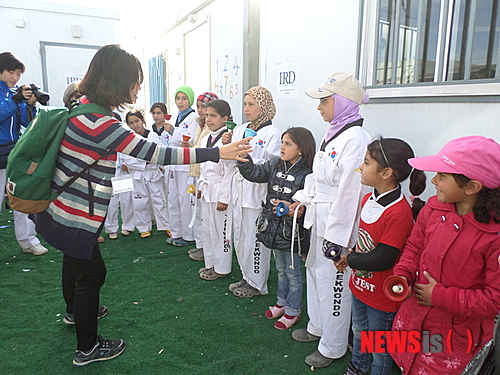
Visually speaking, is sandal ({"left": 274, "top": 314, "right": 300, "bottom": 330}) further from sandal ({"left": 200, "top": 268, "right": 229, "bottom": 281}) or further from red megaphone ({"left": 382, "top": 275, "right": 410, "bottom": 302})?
red megaphone ({"left": 382, "top": 275, "right": 410, "bottom": 302})

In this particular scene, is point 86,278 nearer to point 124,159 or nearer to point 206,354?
point 206,354

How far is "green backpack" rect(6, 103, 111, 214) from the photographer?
2.12 meters

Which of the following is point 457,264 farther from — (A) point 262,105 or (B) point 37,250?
(B) point 37,250

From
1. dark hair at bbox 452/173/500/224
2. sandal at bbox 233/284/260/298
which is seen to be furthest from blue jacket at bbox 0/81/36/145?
dark hair at bbox 452/173/500/224

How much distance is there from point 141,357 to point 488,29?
304 cm

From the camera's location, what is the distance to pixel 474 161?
1522mm

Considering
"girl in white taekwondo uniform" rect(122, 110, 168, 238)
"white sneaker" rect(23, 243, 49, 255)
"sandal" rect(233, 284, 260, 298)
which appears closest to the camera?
"sandal" rect(233, 284, 260, 298)

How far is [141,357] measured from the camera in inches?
103

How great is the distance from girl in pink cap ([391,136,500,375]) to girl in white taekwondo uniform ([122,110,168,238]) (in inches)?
158

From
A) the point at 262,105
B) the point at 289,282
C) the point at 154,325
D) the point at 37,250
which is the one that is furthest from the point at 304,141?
the point at 37,250

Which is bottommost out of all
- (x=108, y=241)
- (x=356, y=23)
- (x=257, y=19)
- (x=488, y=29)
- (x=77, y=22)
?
(x=108, y=241)

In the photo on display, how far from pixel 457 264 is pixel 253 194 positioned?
6.40 feet

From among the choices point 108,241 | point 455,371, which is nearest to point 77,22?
point 108,241

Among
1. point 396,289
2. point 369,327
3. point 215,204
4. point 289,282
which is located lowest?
point 289,282
